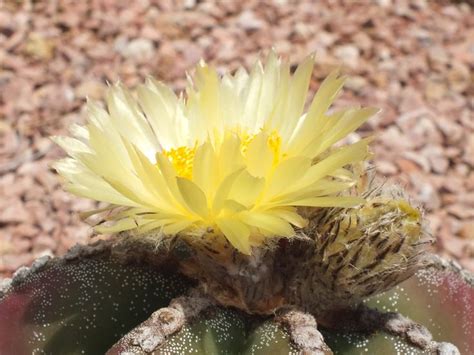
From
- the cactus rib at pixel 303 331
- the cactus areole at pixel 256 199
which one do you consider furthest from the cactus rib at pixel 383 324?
the cactus rib at pixel 303 331

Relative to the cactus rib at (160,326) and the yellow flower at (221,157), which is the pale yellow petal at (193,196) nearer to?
the yellow flower at (221,157)

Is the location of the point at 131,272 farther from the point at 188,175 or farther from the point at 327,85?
the point at 327,85

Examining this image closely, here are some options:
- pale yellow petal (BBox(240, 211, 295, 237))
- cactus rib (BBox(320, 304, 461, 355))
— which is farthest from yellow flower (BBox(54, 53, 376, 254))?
cactus rib (BBox(320, 304, 461, 355))

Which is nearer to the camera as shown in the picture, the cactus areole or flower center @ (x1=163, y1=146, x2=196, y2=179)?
the cactus areole

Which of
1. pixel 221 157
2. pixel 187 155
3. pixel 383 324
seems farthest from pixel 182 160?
pixel 383 324

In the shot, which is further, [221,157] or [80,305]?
[80,305]

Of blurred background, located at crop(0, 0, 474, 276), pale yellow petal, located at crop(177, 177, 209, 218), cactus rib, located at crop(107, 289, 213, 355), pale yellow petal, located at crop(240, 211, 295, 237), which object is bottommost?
blurred background, located at crop(0, 0, 474, 276)

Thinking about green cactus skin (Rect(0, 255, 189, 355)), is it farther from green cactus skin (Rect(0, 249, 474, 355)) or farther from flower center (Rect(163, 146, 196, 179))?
flower center (Rect(163, 146, 196, 179))

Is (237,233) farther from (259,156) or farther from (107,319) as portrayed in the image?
(107,319)

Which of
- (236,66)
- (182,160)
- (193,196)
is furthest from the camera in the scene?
(236,66)
